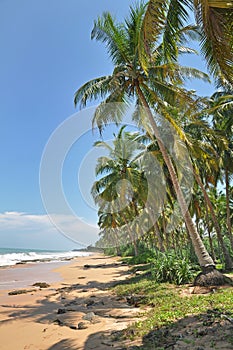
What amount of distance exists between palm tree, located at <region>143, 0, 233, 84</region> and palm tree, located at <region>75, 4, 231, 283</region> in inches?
165

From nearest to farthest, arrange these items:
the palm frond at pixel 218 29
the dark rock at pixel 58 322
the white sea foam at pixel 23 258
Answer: the palm frond at pixel 218 29 < the dark rock at pixel 58 322 < the white sea foam at pixel 23 258

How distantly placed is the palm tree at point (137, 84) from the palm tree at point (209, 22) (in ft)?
13.7

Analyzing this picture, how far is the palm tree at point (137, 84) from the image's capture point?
33.5ft

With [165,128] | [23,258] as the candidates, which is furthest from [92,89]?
[23,258]

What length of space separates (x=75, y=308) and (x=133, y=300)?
1813 mm

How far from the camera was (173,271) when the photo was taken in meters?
11.0

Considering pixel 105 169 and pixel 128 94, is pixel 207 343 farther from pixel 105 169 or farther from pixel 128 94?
pixel 105 169

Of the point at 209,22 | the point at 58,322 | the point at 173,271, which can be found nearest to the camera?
the point at 209,22

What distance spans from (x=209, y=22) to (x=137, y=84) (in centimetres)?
645

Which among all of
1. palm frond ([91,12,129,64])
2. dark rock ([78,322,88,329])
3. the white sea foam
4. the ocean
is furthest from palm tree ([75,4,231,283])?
the white sea foam

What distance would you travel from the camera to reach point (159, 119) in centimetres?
1248

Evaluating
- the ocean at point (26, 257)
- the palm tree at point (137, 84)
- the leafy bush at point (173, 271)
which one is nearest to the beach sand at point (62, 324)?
the leafy bush at point (173, 271)

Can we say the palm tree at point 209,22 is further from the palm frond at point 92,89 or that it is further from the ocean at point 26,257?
the ocean at point 26,257

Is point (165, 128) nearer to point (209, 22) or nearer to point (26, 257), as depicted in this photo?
point (209, 22)
